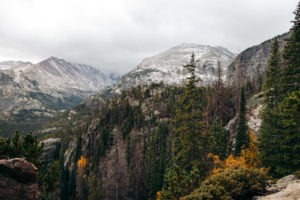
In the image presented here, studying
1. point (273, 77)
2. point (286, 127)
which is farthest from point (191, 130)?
point (273, 77)

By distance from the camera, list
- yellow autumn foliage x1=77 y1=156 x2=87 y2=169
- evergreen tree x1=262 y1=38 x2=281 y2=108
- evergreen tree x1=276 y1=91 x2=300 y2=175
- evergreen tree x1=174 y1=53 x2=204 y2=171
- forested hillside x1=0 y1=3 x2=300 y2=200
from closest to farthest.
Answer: forested hillside x1=0 y1=3 x2=300 y2=200 → evergreen tree x1=276 y1=91 x2=300 y2=175 → evergreen tree x1=174 y1=53 x2=204 y2=171 → evergreen tree x1=262 y1=38 x2=281 y2=108 → yellow autumn foliage x1=77 y1=156 x2=87 y2=169

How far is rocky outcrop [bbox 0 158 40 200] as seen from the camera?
13055mm

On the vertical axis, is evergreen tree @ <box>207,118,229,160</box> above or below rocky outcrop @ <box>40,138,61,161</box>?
above

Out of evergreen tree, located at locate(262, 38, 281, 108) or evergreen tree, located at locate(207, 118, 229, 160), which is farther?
evergreen tree, located at locate(207, 118, 229, 160)

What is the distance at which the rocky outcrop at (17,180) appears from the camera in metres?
13.1

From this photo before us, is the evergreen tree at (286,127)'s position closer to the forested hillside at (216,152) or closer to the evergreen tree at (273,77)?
the forested hillside at (216,152)

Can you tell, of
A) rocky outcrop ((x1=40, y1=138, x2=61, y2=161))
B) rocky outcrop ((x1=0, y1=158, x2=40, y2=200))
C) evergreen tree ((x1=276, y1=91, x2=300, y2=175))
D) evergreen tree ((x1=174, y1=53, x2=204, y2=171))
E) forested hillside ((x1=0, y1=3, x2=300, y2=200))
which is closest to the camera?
rocky outcrop ((x1=0, y1=158, x2=40, y2=200))

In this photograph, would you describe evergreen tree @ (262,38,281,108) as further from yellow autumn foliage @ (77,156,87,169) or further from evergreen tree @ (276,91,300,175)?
yellow autumn foliage @ (77,156,87,169)

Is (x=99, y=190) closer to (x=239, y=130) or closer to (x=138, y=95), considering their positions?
(x=239, y=130)

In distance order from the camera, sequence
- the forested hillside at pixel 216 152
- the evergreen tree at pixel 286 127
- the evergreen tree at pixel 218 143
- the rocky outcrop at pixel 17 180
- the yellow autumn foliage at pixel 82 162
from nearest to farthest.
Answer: the rocky outcrop at pixel 17 180, the forested hillside at pixel 216 152, the evergreen tree at pixel 286 127, the evergreen tree at pixel 218 143, the yellow autumn foliage at pixel 82 162

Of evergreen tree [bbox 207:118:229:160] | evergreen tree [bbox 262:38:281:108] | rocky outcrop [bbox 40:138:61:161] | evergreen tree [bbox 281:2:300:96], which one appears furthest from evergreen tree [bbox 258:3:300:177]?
rocky outcrop [bbox 40:138:61:161]

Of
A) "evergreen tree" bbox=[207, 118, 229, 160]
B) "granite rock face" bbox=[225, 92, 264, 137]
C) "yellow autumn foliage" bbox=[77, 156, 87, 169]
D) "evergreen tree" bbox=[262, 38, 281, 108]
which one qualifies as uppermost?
"evergreen tree" bbox=[262, 38, 281, 108]

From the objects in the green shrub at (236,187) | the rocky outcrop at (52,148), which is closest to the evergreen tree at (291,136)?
the green shrub at (236,187)

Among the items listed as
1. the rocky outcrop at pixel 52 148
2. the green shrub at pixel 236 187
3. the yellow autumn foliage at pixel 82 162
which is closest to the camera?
the green shrub at pixel 236 187
